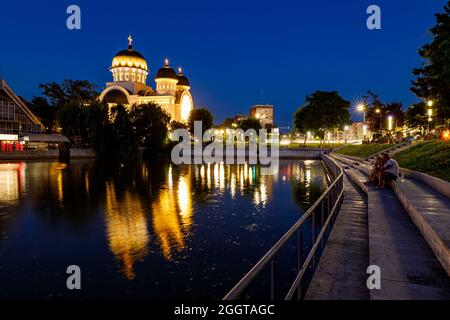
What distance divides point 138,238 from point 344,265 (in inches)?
246

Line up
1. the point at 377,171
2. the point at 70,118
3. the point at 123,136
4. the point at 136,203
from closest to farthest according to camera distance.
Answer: the point at 377,171 < the point at 136,203 < the point at 70,118 < the point at 123,136

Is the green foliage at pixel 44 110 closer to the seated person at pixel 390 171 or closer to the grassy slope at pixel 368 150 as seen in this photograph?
the grassy slope at pixel 368 150

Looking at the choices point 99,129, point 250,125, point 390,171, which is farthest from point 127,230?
point 250,125

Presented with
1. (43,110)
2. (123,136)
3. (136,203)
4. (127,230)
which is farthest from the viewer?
(43,110)

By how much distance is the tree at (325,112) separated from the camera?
5812 centimetres

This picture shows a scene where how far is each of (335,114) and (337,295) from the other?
187 ft

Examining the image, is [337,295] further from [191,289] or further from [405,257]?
[191,289]

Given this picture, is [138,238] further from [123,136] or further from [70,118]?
[70,118]

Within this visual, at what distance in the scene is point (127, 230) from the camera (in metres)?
10.9

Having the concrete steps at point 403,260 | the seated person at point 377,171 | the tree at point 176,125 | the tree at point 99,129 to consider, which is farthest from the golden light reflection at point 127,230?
the tree at point 176,125

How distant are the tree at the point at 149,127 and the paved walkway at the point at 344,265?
158 ft
